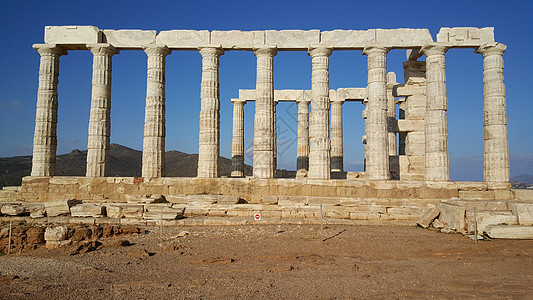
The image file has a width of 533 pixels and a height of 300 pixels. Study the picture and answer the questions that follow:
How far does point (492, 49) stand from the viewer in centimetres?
1914

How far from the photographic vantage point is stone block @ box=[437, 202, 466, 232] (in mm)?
13102

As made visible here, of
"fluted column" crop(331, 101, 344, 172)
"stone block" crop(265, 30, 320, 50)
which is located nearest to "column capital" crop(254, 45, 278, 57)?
"stone block" crop(265, 30, 320, 50)

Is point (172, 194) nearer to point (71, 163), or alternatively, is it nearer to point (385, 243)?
point (385, 243)

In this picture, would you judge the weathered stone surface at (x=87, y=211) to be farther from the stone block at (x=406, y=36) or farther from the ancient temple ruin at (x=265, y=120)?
the stone block at (x=406, y=36)

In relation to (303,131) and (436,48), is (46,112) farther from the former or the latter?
(436,48)

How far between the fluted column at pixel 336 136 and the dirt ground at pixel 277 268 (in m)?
17.7

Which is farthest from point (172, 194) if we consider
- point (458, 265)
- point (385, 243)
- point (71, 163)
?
point (71, 163)

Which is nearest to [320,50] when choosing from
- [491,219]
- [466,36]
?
[466,36]

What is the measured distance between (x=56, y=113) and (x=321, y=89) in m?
14.4

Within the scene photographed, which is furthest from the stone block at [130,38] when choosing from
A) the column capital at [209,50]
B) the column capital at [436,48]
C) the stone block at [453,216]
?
the stone block at [453,216]

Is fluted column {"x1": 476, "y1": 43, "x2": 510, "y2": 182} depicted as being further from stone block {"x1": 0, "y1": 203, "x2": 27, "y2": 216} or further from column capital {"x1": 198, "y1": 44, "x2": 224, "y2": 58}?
stone block {"x1": 0, "y1": 203, "x2": 27, "y2": 216}

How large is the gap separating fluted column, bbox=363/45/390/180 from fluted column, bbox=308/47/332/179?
2183mm

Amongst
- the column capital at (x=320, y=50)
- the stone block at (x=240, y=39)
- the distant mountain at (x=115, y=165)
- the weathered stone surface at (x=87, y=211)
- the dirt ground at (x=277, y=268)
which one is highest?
the stone block at (x=240, y=39)

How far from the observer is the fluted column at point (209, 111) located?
19703 mm
